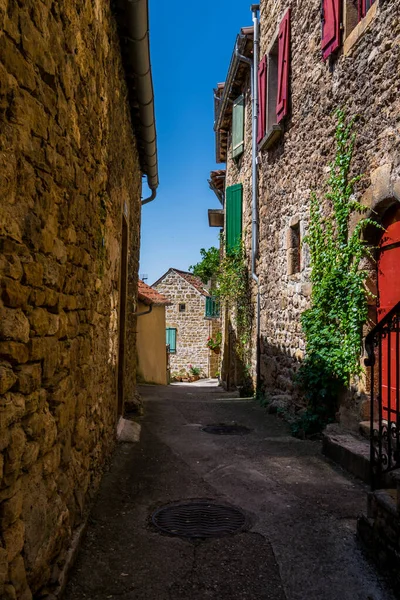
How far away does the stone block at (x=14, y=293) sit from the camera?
1.75m

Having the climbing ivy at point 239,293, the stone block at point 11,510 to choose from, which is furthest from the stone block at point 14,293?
the climbing ivy at point 239,293

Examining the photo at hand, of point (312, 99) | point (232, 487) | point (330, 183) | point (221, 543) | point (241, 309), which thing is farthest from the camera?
point (241, 309)

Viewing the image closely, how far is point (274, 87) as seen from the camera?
914cm

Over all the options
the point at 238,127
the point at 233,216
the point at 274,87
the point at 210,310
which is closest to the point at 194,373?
the point at 210,310

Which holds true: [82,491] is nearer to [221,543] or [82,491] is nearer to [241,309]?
[221,543]

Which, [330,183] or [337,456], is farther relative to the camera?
[330,183]

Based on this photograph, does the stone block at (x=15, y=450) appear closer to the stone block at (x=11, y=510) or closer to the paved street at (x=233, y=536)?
the stone block at (x=11, y=510)

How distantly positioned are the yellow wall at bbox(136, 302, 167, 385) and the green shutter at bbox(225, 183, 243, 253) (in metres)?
2.38

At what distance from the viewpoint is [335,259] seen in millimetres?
5938

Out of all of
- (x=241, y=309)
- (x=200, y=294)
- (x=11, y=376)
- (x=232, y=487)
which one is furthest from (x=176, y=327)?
(x=11, y=376)

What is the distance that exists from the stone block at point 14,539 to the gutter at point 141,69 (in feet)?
12.3

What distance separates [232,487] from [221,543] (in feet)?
3.39

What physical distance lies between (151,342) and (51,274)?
10184mm

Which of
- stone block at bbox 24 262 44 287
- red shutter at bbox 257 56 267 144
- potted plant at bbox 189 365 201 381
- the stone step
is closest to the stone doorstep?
the stone step
